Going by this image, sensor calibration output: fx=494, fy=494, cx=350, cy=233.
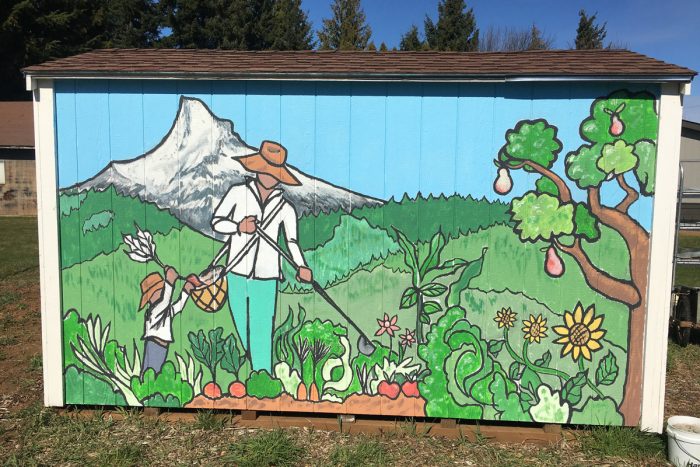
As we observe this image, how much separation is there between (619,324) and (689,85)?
1.77 metres

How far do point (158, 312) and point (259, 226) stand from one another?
1056 millimetres

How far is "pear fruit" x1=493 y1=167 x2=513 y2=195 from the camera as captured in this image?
3.65 metres

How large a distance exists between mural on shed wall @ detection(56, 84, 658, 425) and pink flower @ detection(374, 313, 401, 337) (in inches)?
0.7

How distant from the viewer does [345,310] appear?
12.5 feet

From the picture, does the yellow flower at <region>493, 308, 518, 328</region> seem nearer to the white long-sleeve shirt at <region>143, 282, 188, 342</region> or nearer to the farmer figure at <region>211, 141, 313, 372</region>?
the farmer figure at <region>211, 141, 313, 372</region>

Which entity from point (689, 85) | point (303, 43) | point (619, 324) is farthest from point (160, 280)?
point (303, 43)

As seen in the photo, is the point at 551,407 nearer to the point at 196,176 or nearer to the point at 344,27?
the point at 196,176

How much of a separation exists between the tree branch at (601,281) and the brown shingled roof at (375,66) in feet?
4.06

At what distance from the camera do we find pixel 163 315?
3.87 meters

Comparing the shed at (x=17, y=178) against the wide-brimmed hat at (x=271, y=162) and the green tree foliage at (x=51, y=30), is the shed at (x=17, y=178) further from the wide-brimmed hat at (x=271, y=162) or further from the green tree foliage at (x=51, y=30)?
the wide-brimmed hat at (x=271, y=162)

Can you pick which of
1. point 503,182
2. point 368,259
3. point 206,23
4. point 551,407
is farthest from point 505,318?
point 206,23

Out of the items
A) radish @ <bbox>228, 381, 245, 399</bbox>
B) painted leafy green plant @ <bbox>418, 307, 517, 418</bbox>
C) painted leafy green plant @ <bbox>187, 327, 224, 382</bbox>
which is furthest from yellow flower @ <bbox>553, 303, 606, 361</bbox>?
painted leafy green plant @ <bbox>187, 327, 224, 382</bbox>

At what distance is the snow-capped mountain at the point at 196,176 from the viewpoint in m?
3.73

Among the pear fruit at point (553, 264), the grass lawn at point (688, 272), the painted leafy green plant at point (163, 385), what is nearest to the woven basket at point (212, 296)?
the painted leafy green plant at point (163, 385)
